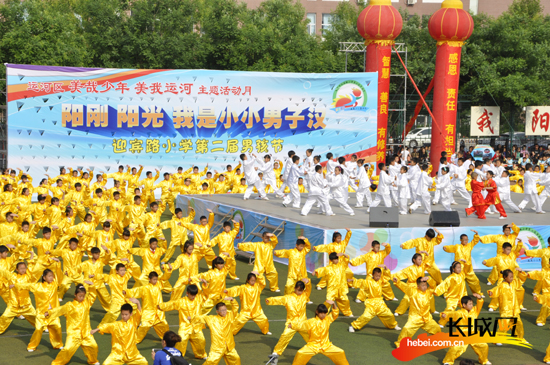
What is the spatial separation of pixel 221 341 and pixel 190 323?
78cm

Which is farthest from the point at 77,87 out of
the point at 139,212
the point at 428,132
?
the point at 428,132

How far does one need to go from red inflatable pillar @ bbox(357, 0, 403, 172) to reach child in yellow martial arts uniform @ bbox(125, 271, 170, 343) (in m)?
16.6

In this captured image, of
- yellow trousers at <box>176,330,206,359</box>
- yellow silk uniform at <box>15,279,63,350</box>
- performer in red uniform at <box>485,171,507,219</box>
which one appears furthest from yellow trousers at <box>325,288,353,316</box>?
performer in red uniform at <box>485,171,507,219</box>

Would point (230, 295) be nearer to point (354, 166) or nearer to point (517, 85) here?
point (354, 166)

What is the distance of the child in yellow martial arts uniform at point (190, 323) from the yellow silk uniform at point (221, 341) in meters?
0.41

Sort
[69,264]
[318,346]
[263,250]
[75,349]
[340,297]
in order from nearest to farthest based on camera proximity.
Result: 1. [318,346]
2. [75,349]
3. [340,297]
4. [69,264]
5. [263,250]

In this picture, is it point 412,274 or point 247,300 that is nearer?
point 247,300

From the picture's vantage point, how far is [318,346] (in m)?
8.30

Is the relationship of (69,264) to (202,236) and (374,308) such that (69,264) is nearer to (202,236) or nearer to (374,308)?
(202,236)

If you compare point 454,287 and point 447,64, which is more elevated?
point 447,64

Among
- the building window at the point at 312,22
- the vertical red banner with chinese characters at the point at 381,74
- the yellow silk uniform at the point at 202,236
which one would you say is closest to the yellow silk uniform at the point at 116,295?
the yellow silk uniform at the point at 202,236

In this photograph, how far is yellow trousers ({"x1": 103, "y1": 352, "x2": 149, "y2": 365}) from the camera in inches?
317

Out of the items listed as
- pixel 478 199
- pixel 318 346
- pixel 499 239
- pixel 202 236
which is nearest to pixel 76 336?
pixel 318 346

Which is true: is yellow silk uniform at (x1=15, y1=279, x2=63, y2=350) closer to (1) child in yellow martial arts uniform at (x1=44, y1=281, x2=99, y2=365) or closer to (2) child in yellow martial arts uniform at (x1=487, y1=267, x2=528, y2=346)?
(1) child in yellow martial arts uniform at (x1=44, y1=281, x2=99, y2=365)
